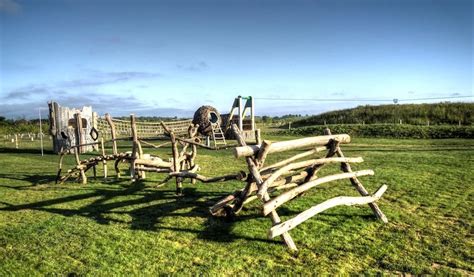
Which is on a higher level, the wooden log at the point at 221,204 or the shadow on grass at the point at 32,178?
the wooden log at the point at 221,204

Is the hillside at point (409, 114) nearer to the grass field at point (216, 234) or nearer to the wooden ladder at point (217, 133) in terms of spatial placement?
the wooden ladder at point (217, 133)

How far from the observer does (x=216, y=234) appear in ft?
20.6

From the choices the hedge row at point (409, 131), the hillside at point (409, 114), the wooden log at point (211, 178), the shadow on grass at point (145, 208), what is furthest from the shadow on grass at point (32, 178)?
the hillside at point (409, 114)

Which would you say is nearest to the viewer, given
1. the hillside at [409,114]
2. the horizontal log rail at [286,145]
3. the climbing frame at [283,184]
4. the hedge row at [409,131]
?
the climbing frame at [283,184]

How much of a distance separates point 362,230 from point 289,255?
178 centimetres

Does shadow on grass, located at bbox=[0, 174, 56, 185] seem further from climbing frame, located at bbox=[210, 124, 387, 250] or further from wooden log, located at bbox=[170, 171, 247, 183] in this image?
climbing frame, located at bbox=[210, 124, 387, 250]

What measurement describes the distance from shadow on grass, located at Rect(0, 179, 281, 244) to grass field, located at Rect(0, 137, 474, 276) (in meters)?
0.02

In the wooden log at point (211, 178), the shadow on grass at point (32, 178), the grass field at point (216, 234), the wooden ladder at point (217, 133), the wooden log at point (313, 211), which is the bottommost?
the grass field at point (216, 234)

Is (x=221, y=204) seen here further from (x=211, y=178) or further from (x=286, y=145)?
(x=286, y=145)

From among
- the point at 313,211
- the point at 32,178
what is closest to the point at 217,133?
the point at 32,178

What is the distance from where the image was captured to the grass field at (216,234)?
504 cm

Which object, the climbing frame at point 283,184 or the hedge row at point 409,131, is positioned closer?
the climbing frame at point 283,184

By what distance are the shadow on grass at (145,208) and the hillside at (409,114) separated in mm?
33010

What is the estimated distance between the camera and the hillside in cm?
3578
